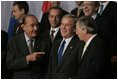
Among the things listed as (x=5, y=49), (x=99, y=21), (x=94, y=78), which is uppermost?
(x=99, y=21)

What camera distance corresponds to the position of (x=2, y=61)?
127 inches

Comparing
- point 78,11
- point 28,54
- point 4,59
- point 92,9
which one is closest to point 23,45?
point 28,54

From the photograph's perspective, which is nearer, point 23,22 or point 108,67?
point 108,67

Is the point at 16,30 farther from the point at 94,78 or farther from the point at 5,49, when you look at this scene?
the point at 94,78

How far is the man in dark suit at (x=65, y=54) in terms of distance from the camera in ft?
10.0

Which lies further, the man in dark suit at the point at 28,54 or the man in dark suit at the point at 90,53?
the man in dark suit at the point at 28,54

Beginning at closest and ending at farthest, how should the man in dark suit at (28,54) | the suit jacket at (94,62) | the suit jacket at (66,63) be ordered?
1. the suit jacket at (94,62)
2. the suit jacket at (66,63)
3. the man in dark suit at (28,54)

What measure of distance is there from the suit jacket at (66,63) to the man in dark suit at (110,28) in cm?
27

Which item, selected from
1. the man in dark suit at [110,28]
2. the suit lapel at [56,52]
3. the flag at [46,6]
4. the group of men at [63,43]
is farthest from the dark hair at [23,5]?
the man in dark suit at [110,28]

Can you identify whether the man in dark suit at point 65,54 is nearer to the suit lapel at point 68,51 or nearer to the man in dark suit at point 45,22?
the suit lapel at point 68,51

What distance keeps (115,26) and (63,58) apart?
542mm

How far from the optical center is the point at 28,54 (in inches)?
125

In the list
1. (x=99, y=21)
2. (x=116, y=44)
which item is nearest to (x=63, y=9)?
(x=99, y=21)

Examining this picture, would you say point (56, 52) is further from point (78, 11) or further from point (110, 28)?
point (110, 28)
